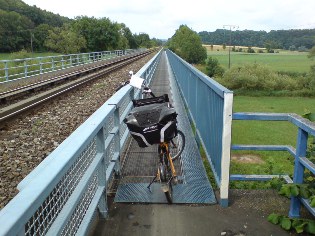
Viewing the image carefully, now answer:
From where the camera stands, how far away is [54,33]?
7394cm

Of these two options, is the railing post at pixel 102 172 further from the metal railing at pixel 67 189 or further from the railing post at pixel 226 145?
the railing post at pixel 226 145

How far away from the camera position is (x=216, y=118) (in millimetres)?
4125

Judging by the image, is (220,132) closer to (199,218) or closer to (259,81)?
(199,218)

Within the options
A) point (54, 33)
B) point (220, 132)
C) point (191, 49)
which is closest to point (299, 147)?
point (220, 132)

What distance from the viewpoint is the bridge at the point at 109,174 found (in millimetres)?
1819

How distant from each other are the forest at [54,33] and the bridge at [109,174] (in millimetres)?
57093

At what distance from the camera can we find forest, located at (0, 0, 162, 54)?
64312 millimetres

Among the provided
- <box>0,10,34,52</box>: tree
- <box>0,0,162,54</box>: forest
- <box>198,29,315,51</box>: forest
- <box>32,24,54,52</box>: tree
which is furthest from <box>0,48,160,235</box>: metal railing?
<box>198,29,315,51</box>: forest

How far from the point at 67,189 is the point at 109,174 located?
88 cm

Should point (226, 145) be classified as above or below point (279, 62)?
above

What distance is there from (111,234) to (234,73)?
54933mm

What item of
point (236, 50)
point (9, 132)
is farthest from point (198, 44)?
point (9, 132)

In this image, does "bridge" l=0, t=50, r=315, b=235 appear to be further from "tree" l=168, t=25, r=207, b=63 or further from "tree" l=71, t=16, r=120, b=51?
"tree" l=168, t=25, r=207, b=63

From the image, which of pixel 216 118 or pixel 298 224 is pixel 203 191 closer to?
pixel 216 118
